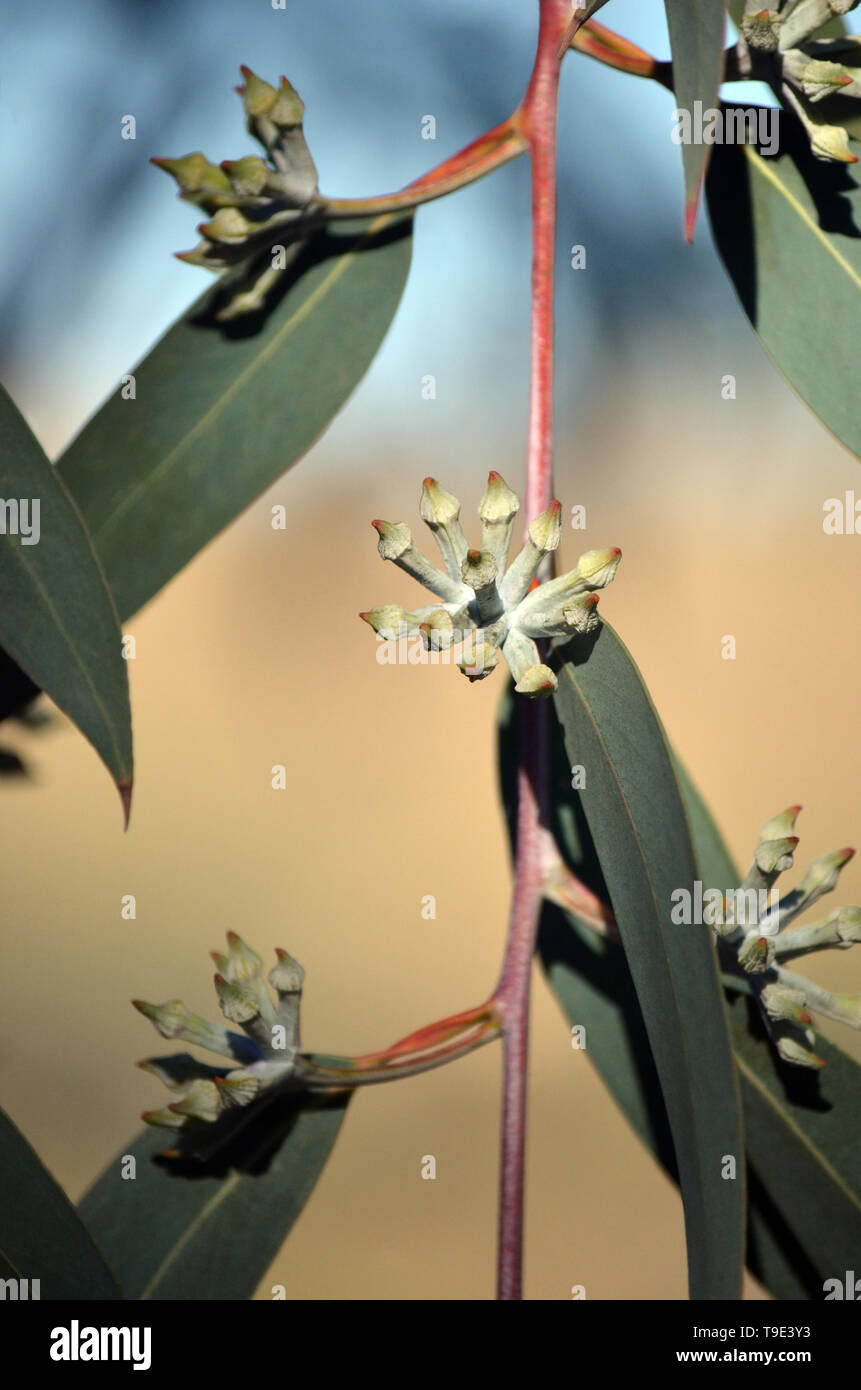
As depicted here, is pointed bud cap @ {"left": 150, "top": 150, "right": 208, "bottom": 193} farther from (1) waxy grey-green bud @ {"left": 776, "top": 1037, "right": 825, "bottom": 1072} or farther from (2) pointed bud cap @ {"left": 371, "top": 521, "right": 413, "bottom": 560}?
(1) waxy grey-green bud @ {"left": 776, "top": 1037, "right": 825, "bottom": 1072}

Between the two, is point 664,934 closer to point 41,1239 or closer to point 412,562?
point 412,562

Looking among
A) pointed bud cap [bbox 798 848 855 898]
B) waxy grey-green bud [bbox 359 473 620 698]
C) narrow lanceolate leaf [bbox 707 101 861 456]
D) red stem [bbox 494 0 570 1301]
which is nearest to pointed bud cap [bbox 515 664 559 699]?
waxy grey-green bud [bbox 359 473 620 698]

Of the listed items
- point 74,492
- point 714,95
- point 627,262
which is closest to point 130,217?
point 627,262

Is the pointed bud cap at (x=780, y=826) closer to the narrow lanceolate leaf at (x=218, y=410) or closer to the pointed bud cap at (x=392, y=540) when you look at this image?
the pointed bud cap at (x=392, y=540)

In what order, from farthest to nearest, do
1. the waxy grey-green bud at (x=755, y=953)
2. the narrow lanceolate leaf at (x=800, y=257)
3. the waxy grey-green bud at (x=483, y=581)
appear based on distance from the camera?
the narrow lanceolate leaf at (x=800, y=257)
the waxy grey-green bud at (x=755, y=953)
the waxy grey-green bud at (x=483, y=581)

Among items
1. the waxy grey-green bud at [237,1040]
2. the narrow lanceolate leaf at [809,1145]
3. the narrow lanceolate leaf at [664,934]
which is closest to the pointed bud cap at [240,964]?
the waxy grey-green bud at [237,1040]
